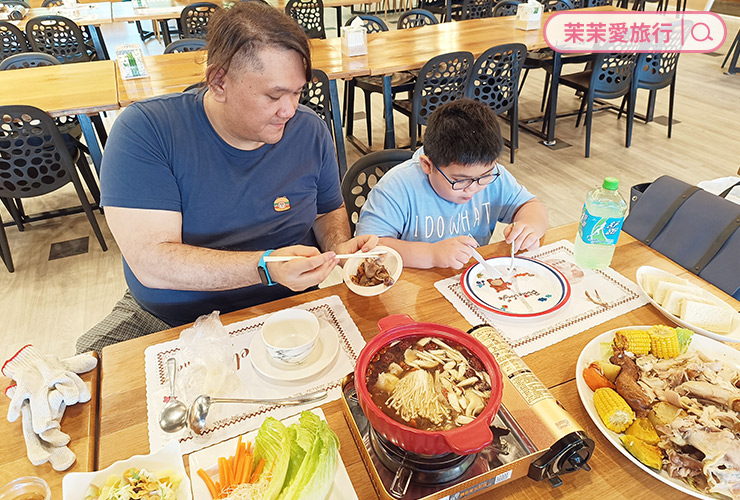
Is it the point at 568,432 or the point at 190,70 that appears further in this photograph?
the point at 190,70

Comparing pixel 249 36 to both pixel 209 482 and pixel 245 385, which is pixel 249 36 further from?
pixel 209 482

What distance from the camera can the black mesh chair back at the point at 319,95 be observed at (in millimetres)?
3076

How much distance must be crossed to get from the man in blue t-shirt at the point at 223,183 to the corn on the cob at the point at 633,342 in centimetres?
68

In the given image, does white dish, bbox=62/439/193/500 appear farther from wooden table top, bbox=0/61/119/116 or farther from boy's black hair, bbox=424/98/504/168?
wooden table top, bbox=0/61/119/116

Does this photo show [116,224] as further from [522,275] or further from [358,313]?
[522,275]

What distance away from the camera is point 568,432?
2.58ft

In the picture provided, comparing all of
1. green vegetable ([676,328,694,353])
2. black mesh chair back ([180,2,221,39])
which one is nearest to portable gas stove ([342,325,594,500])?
green vegetable ([676,328,694,353])

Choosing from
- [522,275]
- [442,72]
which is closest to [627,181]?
[442,72]

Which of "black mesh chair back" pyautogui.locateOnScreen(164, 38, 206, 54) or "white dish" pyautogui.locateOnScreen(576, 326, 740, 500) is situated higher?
"black mesh chair back" pyautogui.locateOnScreen(164, 38, 206, 54)

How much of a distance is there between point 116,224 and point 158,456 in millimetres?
760

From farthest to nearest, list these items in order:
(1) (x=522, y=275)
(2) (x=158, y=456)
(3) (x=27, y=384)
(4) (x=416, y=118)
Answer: (4) (x=416, y=118) → (1) (x=522, y=275) → (3) (x=27, y=384) → (2) (x=158, y=456)

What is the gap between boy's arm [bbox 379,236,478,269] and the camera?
4.35ft

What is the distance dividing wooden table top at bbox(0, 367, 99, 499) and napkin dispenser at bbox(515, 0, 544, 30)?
173 inches

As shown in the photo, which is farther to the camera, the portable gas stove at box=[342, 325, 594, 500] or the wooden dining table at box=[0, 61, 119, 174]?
the wooden dining table at box=[0, 61, 119, 174]
